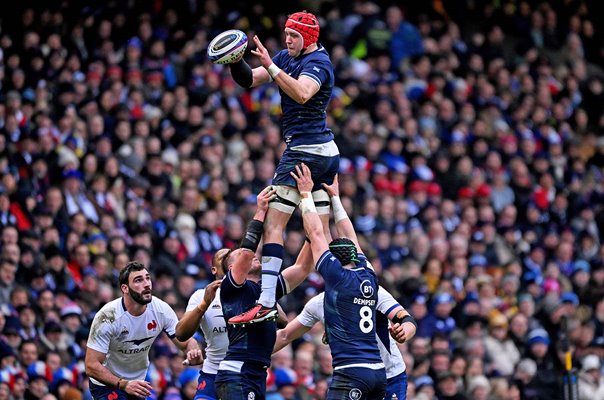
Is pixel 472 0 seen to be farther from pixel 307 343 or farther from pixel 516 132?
pixel 307 343

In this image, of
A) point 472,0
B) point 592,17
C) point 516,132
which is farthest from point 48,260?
point 592,17

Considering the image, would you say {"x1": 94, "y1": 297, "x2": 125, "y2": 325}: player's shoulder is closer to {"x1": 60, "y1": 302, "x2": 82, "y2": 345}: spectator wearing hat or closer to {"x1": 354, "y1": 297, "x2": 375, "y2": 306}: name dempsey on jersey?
{"x1": 354, "y1": 297, "x2": 375, "y2": 306}: name dempsey on jersey

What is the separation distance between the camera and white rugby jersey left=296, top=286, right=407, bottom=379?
1485cm

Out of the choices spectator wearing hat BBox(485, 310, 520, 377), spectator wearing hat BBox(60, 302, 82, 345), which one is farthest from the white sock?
spectator wearing hat BBox(485, 310, 520, 377)

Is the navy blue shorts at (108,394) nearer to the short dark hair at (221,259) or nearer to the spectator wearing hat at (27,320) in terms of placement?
the short dark hair at (221,259)

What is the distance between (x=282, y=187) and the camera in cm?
1426

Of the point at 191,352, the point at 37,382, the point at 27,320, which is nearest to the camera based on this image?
the point at 191,352

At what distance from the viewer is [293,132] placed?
14258 millimetres

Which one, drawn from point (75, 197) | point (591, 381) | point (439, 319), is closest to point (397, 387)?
point (591, 381)

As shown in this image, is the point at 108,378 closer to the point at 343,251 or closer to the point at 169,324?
the point at 169,324

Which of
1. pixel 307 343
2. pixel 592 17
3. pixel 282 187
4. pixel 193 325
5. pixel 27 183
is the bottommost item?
pixel 592 17

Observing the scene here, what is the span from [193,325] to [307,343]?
456 cm

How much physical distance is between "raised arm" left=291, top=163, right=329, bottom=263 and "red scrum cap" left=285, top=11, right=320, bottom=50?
3.85 feet

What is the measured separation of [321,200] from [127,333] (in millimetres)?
2415
